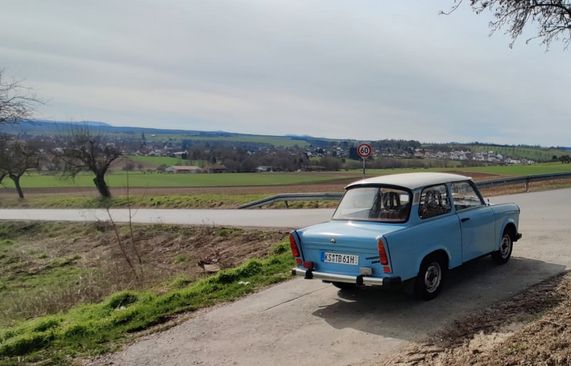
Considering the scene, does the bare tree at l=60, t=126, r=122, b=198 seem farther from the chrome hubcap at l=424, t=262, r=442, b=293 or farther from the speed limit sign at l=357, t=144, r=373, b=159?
the chrome hubcap at l=424, t=262, r=442, b=293

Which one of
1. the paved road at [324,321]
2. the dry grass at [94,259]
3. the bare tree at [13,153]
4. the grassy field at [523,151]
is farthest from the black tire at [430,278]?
the grassy field at [523,151]

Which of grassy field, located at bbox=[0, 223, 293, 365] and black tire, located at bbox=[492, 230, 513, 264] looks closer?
grassy field, located at bbox=[0, 223, 293, 365]

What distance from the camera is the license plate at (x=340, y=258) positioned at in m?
6.05

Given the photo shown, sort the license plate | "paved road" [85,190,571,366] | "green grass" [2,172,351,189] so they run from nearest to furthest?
"paved road" [85,190,571,366] < the license plate < "green grass" [2,172,351,189]

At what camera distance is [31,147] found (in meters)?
29.9

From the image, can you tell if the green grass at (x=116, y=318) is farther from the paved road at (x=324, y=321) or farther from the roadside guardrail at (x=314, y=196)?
the roadside guardrail at (x=314, y=196)

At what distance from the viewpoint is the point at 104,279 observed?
12.3 m

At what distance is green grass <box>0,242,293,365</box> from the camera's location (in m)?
5.73

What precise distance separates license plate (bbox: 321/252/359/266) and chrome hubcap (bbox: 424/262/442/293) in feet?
3.24

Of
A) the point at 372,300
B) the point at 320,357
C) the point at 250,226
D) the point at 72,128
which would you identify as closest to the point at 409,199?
the point at 372,300

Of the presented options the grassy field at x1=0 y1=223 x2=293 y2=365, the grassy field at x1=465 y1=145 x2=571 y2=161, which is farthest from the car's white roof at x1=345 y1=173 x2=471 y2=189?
the grassy field at x1=465 y1=145 x2=571 y2=161

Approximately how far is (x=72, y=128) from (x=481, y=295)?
40.0 m

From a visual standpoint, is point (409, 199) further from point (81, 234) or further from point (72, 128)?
point (72, 128)

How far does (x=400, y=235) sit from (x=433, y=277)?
964 millimetres
